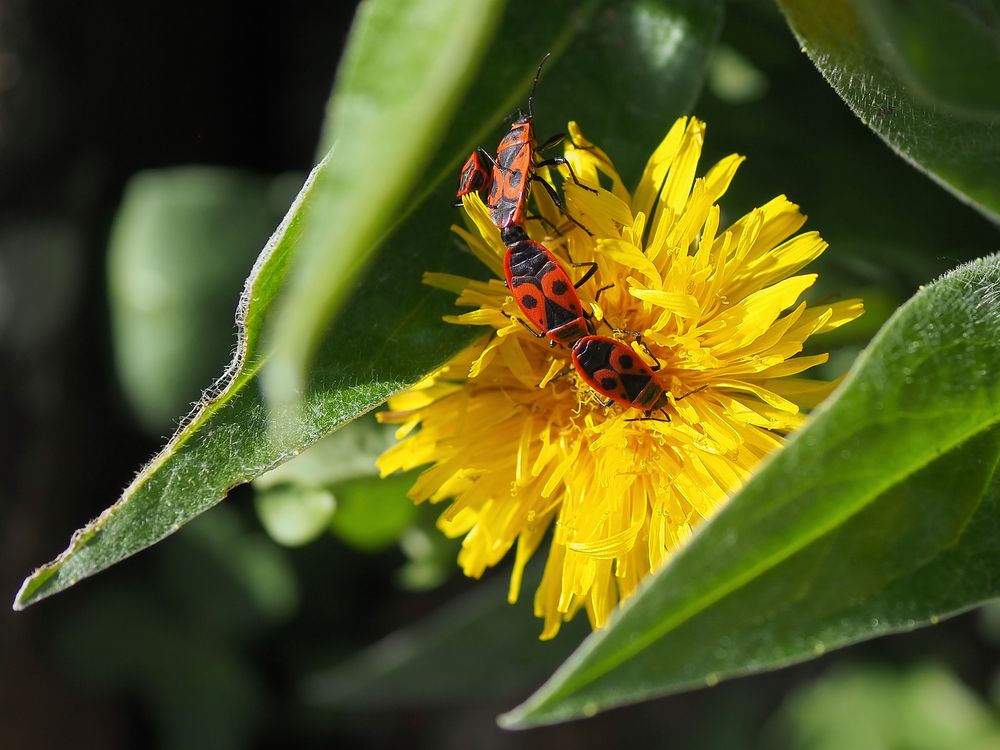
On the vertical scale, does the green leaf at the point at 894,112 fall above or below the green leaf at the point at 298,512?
above

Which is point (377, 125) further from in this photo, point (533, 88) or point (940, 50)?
point (533, 88)

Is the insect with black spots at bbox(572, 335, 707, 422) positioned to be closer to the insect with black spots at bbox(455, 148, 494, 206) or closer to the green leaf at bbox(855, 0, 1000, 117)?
the insect with black spots at bbox(455, 148, 494, 206)

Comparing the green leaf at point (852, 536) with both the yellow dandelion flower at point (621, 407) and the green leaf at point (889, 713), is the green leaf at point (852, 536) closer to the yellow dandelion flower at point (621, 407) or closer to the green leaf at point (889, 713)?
the yellow dandelion flower at point (621, 407)

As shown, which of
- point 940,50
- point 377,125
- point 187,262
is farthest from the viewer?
point 187,262

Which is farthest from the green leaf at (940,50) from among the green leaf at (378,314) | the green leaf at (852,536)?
the green leaf at (378,314)

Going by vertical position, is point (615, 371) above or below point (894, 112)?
below

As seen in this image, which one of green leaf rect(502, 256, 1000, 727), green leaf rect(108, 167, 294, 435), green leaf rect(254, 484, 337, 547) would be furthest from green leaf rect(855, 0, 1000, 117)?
green leaf rect(108, 167, 294, 435)

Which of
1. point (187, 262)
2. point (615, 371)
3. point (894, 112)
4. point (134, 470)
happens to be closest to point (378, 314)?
point (615, 371)
